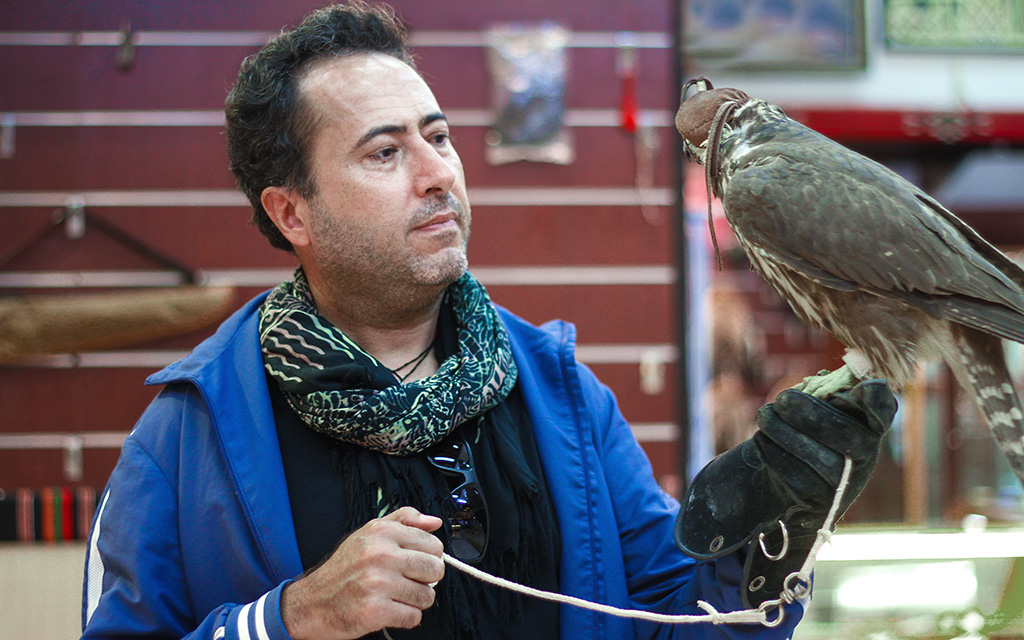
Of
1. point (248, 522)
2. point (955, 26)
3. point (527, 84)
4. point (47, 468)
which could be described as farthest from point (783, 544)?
point (955, 26)

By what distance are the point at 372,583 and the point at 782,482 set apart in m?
0.52

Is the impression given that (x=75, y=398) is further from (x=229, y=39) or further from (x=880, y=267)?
(x=880, y=267)

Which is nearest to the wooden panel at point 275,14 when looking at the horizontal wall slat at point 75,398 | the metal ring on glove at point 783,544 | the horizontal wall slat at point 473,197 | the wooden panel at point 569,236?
the horizontal wall slat at point 473,197

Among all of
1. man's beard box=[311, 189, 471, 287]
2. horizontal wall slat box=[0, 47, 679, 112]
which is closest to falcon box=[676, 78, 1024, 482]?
man's beard box=[311, 189, 471, 287]

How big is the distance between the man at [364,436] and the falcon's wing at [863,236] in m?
0.42

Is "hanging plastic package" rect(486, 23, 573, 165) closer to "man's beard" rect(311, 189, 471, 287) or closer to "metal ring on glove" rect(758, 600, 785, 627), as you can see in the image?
"man's beard" rect(311, 189, 471, 287)

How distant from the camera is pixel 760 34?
3773mm

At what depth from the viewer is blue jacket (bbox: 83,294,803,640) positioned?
3.42ft

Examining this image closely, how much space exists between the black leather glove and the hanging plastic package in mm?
2153

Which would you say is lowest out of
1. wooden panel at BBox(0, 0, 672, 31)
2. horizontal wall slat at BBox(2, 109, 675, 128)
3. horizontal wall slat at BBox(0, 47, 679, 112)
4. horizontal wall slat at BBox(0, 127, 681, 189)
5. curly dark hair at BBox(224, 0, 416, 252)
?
curly dark hair at BBox(224, 0, 416, 252)

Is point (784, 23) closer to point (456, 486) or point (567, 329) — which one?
point (567, 329)

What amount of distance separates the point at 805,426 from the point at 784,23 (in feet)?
11.1

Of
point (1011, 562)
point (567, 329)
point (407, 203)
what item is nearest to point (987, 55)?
point (1011, 562)

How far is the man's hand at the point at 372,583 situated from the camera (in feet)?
3.03
